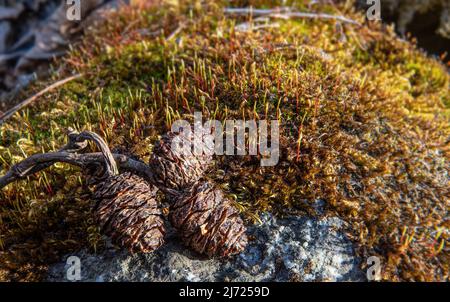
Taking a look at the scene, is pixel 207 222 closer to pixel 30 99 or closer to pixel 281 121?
pixel 281 121

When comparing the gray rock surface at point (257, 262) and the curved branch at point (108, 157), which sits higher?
the curved branch at point (108, 157)

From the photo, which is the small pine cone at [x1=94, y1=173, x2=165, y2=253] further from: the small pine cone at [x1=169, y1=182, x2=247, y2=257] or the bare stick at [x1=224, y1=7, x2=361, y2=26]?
the bare stick at [x1=224, y1=7, x2=361, y2=26]

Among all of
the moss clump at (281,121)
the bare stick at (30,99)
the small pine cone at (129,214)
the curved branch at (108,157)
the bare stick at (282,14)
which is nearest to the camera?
the small pine cone at (129,214)

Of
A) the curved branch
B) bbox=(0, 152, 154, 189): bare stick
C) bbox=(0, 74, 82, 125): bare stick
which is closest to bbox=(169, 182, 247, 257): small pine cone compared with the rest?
bbox=(0, 152, 154, 189): bare stick

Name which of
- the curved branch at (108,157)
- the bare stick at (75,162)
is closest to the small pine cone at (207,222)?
the bare stick at (75,162)

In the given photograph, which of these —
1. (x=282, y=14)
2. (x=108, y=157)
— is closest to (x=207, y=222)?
(x=108, y=157)

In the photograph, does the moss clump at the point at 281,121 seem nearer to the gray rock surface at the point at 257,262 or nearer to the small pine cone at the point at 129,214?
the gray rock surface at the point at 257,262

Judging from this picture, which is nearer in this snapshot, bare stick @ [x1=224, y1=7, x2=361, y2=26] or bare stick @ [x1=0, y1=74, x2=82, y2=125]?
bare stick @ [x1=0, y1=74, x2=82, y2=125]
